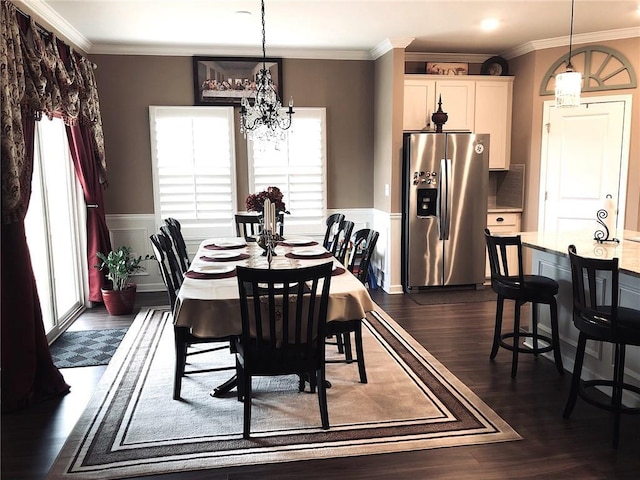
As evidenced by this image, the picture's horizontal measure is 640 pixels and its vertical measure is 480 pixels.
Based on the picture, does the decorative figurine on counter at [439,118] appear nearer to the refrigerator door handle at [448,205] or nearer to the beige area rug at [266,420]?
the refrigerator door handle at [448,205]

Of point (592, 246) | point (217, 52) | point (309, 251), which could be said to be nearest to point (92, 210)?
point (217, 52)

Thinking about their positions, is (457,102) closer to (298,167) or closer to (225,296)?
(298,167)

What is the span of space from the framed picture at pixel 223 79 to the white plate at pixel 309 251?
2.62 meters

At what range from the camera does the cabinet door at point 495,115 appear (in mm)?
6090

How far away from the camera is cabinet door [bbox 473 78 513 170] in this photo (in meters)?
6.09

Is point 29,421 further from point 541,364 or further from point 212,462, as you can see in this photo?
point 541,364

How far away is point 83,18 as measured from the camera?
15.0 ft

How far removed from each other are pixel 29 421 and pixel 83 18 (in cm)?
342

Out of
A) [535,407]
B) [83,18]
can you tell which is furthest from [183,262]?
[535,407]

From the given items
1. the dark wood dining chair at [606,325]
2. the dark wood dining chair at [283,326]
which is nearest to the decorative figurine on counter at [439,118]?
the dark wood dining chair at [606,325]

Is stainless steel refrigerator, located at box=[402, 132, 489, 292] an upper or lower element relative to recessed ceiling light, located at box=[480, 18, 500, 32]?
lower

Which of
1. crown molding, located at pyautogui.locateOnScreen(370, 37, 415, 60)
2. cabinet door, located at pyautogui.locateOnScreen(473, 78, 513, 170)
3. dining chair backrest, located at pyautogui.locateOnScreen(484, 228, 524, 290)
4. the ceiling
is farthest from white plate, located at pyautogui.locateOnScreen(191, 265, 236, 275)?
cabinet door, located at pyautogui.locateOnScreen(473, 78, 513, 170)

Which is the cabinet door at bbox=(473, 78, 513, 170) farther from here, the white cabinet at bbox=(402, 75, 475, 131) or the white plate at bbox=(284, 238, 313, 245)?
the white plate at bbox=(284, 238, 313, 245)

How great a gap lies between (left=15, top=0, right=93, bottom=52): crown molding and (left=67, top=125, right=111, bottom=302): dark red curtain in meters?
0.88
